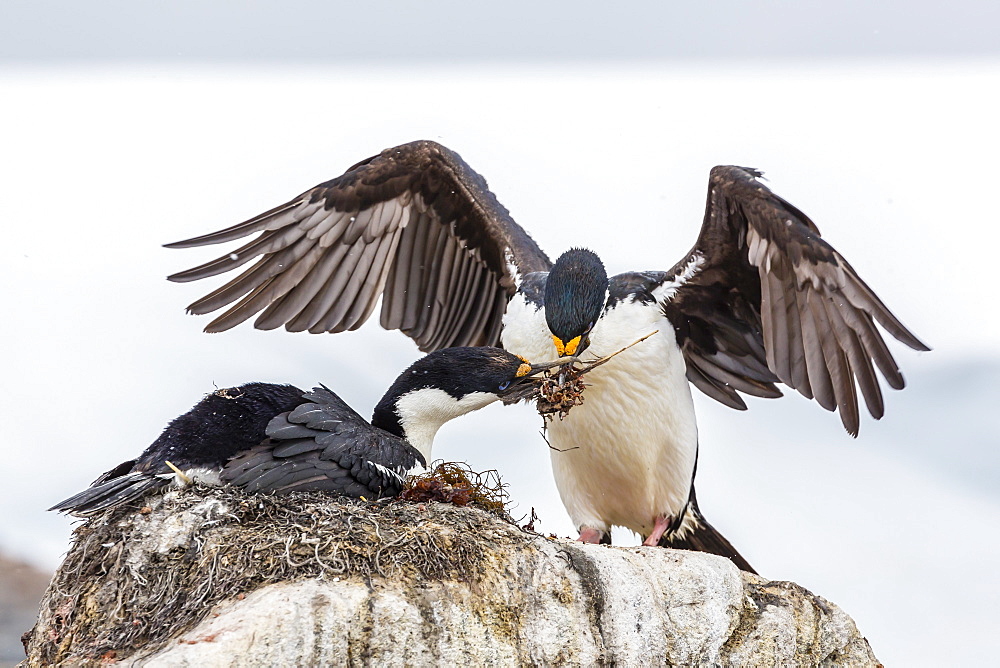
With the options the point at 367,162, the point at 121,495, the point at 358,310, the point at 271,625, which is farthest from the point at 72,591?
the point at 367,162

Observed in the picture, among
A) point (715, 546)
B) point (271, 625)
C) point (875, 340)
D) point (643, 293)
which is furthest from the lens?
point (715, 546)

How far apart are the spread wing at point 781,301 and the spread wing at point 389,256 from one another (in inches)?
38.5

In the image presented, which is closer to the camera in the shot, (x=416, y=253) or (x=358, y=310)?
(x=358, y=310)

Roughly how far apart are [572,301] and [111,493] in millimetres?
2321

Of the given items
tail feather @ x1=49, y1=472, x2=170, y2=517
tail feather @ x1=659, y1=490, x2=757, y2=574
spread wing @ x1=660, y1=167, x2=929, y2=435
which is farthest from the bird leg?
tail feather @ x1=49, y1=472, x2=170, y2=517

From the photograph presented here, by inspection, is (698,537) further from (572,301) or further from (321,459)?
(321,459)

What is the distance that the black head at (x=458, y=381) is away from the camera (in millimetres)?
4293

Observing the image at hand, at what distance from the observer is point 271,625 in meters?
3.14

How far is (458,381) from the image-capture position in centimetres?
429

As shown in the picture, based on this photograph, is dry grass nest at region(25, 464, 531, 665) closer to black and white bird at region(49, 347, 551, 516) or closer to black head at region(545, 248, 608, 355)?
black and white bird at region(49, 347, 551, 516)

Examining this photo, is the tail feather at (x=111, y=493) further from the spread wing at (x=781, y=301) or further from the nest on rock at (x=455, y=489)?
the spread wing at (x=781, y=301)

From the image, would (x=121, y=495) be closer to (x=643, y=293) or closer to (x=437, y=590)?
(x=437, y=590)

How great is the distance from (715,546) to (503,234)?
Answer: 2.27 meters

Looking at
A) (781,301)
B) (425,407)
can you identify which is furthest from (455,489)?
(781,301)
